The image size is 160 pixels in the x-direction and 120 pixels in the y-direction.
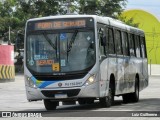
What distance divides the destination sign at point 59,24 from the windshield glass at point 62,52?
8.6 inches

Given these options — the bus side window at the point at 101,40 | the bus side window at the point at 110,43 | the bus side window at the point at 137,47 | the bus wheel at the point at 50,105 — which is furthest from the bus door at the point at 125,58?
the bus wheel at the point at 50,105

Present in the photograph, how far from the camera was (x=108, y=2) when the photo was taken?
63094 millimetres

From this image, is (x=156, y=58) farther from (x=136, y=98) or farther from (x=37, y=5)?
(x=136, y=98)

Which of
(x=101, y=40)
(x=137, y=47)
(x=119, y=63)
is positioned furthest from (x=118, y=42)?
(x=137, y=47)

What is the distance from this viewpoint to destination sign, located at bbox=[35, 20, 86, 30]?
19.0m

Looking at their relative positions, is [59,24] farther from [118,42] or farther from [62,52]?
[118,42]

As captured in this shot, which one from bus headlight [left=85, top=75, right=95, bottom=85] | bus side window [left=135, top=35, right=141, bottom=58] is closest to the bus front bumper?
bus headlight [left=85, top=75, right=95, bottom=85]

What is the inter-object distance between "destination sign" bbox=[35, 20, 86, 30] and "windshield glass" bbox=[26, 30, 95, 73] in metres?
0.22

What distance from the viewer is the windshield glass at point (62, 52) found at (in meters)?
18.6

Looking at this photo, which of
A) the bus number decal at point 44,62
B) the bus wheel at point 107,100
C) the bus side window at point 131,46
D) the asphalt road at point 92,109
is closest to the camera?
the asphalt road at point 92,109

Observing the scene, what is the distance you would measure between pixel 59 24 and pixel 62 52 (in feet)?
3.35

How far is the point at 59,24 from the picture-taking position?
19094 mm

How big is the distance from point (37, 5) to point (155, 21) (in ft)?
95.2

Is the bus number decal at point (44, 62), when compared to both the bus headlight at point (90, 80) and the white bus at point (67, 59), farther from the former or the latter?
the bus headlight at point (90, 80)
